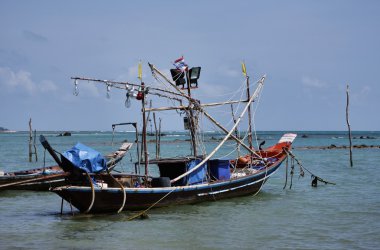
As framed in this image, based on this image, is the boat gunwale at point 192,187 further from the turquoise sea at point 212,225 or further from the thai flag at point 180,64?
the thai flag at point 180,64

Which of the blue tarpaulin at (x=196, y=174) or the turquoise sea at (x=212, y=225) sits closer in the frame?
the turquoise sea at (x=212, y=225)

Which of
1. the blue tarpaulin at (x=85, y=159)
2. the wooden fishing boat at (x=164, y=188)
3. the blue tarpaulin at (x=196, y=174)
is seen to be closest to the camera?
the blue tarpaulin at (x=85, y=159)

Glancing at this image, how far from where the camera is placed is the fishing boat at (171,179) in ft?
59.3

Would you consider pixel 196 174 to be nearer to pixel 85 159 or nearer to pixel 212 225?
pixel 212 225

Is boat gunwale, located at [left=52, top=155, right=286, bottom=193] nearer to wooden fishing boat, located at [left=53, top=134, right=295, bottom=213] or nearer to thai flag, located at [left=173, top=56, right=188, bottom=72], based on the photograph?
wooden fishing boat, located at [left=53, top=134, right=295, bottom=213]

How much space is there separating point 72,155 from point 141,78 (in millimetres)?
4301

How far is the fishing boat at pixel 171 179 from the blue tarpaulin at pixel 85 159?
0.54ft

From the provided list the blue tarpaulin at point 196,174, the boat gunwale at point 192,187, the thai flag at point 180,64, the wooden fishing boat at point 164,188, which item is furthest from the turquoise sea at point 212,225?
the thai flag at point 180,64

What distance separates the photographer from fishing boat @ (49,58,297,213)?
59.3ft

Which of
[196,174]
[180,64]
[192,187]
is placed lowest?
[192,187]

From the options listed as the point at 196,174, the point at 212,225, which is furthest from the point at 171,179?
the point at 212,225

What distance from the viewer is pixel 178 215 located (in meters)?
19.4

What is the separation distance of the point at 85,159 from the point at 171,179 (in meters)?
5.11

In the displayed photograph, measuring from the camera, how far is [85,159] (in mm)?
17734
